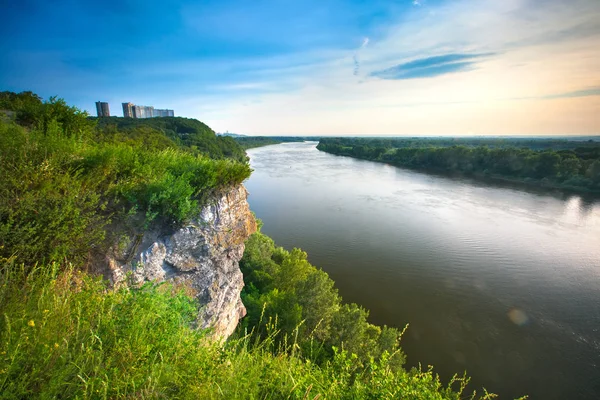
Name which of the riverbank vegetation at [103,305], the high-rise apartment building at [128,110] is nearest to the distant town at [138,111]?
the high-rise apartment building at [128,110]

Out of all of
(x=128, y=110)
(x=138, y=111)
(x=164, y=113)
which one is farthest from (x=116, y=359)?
(x=164, y=113)

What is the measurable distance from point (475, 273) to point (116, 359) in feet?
67.1

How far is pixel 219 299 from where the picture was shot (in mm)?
6117

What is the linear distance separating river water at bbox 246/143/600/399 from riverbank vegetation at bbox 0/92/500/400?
1050cm

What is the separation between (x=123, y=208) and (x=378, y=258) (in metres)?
17.4

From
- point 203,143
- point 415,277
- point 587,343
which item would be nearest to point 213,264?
point 415,277

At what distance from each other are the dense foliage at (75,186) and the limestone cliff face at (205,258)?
0.36 meters

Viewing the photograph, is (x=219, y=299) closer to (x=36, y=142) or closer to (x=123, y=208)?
(x=123, y=208)

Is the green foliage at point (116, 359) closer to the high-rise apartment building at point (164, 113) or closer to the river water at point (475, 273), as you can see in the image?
the river water at point (475, 273)

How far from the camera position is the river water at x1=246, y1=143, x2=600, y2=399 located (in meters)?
11.5

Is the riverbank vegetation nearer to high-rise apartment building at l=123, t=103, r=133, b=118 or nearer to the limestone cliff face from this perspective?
the limestone cliff face

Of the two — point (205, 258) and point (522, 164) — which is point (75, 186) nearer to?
point (205, 258)

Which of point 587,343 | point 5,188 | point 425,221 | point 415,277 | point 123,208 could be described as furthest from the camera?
point 425,221

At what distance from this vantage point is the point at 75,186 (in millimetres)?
4082
